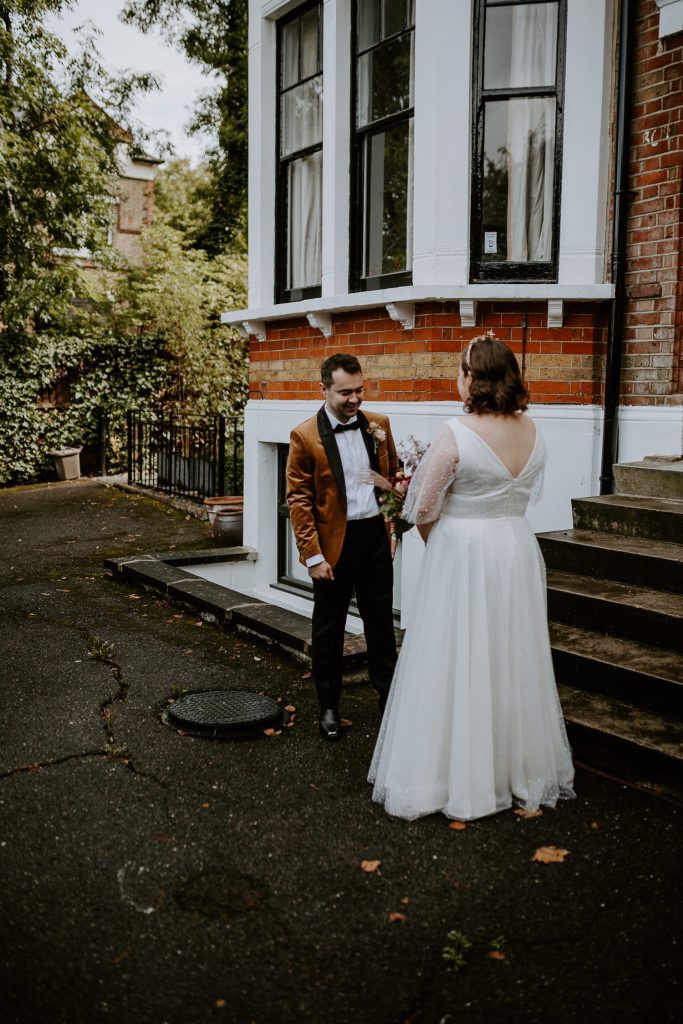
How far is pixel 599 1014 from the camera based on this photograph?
104 inches

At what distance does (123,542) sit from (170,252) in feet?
40.2

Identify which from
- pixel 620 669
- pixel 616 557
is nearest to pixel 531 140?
pixel 616 557

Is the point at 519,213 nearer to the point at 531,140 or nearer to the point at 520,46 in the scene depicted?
A: the point at 531,140

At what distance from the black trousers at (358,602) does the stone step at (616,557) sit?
1.35m

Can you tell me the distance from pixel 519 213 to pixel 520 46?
1196 mm

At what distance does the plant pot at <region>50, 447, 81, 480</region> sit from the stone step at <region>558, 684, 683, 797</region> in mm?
14177

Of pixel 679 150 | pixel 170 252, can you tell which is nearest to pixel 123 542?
pixel 679 150

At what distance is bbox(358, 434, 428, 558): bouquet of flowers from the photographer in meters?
4.44

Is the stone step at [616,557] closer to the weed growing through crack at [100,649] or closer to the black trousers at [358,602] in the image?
the black trousers at [358,602]

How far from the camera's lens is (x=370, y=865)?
3.44m

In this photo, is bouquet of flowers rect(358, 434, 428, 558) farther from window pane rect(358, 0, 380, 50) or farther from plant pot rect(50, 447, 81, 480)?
plant pot rect(50, 447, 81, 480)

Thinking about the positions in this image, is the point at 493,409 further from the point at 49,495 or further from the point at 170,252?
the point at 170,252

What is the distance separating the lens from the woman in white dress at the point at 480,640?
381 centimetres

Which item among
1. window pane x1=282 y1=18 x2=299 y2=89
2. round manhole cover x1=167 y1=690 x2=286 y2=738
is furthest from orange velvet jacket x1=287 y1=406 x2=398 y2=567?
window pane x1=282 y1=18 x2=299 y2=89
